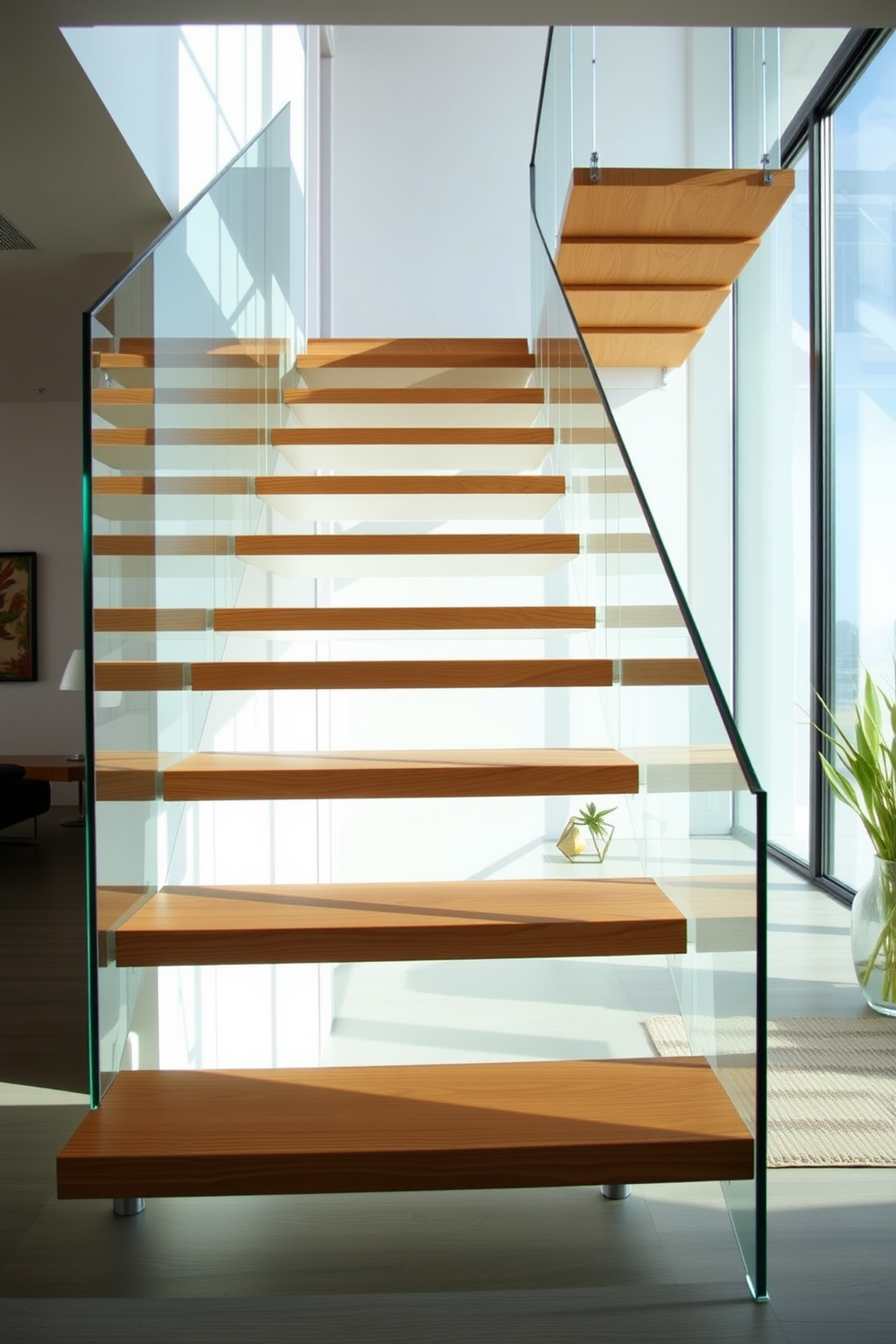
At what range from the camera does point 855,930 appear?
3676 millimetres

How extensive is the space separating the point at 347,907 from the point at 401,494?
178 centimetres

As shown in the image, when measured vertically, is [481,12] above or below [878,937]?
above

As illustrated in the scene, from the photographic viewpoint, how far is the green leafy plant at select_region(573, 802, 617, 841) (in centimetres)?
675

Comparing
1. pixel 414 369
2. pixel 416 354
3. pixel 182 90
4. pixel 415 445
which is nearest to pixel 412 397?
pixel 415 445

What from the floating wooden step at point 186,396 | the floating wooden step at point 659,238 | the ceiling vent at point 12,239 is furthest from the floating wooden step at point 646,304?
the ceiling vent at point 12,239

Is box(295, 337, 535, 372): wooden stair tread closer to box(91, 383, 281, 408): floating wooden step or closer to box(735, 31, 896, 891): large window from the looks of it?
box(91, 383, 281, 408): floating wooden step

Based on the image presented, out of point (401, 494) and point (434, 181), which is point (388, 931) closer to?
point (401, 494)

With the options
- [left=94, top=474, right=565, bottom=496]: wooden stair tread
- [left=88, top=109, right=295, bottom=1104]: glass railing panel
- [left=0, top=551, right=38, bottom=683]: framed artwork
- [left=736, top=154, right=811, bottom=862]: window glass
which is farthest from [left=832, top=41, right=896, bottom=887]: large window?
[left=0, top=551, right=38, bottom=683]: framed artwork

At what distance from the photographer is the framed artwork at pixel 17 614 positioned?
8.22 metres

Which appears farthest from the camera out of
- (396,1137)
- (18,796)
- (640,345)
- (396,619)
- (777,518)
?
(18,796)

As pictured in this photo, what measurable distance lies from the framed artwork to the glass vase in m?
6.51

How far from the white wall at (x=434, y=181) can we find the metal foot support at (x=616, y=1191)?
641 centimetres

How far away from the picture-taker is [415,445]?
3.81 metres

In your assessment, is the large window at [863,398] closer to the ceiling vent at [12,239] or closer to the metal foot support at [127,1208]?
the ceiling vent at [12,239]
